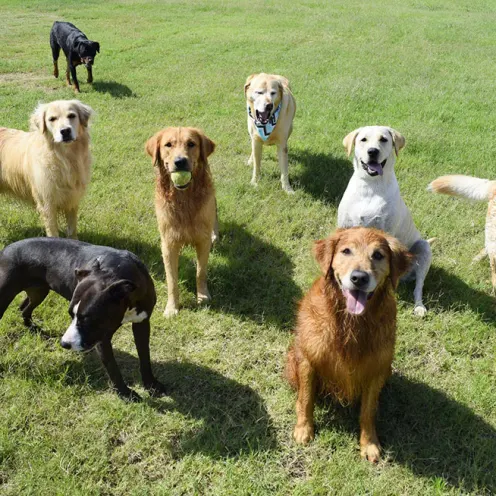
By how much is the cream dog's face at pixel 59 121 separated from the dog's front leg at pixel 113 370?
7.63ft

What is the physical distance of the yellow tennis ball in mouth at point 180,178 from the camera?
3555 mm

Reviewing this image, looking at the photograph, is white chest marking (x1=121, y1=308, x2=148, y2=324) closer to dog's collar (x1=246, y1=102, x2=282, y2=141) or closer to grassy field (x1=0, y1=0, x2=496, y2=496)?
grassy field (x1=0, y1=0, x2=496, y2=496)

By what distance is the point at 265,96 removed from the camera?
5406mm

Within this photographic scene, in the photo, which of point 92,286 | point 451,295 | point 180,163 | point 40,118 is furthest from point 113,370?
point 451,295

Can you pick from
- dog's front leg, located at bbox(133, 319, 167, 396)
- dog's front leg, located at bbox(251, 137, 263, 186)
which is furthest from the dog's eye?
dog's front leg, located at bbox(251, 137, 263, 186)

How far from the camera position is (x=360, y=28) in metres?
15.6

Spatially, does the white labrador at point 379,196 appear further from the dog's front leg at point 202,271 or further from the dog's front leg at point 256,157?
the dog's front leg at point 256,157

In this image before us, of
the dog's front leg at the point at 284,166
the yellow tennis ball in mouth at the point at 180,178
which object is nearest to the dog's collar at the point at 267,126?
the dog's front leg at the point at 284,166

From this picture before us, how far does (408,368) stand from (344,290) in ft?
4.17

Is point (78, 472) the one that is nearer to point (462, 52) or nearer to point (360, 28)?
point (462, 52)

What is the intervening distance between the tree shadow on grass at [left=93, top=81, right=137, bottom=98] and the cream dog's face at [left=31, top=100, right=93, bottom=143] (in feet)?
16.9

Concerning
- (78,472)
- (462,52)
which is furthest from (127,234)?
(462,52)

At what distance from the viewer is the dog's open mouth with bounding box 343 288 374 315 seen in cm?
241

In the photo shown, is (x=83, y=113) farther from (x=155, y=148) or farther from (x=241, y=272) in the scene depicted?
(x=241, y=272)
